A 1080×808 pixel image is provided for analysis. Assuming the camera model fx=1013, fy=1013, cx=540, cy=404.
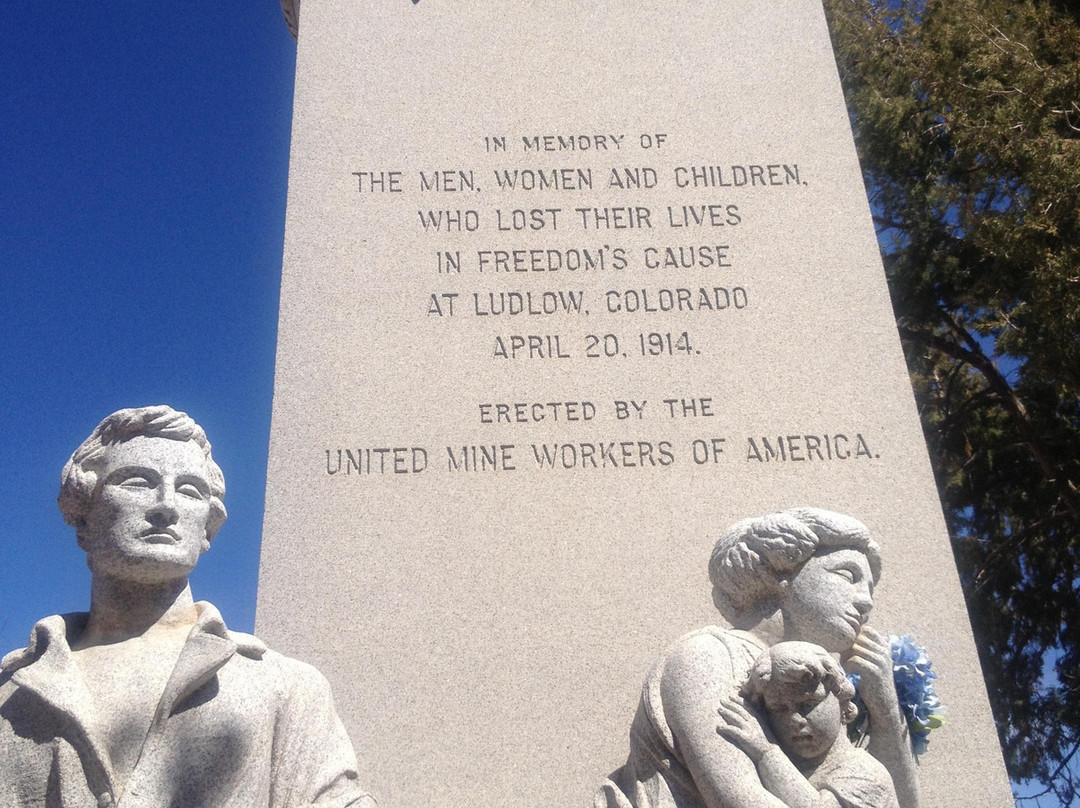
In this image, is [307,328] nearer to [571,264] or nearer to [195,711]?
[571,264]

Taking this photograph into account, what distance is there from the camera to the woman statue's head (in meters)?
3.72

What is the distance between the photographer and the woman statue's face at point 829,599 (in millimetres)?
3707

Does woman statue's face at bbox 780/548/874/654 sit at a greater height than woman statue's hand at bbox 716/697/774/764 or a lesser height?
greater

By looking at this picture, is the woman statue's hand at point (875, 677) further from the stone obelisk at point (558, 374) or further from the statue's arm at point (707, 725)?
the stone obelisk at point (558, 374)

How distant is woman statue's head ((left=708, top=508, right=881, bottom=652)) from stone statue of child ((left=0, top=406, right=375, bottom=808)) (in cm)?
157

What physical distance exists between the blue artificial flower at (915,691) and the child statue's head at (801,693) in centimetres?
48

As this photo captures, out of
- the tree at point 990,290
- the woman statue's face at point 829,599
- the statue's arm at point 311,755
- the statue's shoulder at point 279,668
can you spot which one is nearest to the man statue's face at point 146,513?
the statue's shoulder at point 279,668

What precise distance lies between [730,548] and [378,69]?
13.8ft

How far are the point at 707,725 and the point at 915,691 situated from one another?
923 millimetres

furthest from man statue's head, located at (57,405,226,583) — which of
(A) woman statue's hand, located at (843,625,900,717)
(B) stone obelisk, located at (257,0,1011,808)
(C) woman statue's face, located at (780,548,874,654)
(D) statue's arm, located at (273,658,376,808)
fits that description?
(A) woman statue's hand, located at (843,625,900,717)

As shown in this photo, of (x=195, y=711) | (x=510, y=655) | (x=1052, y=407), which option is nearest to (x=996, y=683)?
(x=1052, y=407)

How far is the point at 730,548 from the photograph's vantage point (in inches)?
155

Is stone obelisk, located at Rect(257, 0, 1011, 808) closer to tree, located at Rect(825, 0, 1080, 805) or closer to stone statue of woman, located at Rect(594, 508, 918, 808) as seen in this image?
stone statue of woman, located at Rect(594, 508, 918, 808)

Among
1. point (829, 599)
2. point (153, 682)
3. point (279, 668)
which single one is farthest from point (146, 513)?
point (829, 599)
